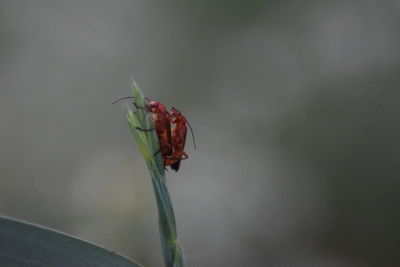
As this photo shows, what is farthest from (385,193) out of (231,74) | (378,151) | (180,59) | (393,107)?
(180,59)

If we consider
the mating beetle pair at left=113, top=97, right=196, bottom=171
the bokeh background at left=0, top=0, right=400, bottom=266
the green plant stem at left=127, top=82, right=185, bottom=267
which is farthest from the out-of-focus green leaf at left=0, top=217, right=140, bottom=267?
the bokeh background at left=0, top=0, right=400, bottom=266

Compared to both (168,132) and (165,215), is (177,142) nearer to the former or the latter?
Result: (168,132)

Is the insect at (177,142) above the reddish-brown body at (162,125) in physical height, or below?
below

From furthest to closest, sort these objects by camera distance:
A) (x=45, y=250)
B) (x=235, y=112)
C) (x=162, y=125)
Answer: (x=235, y=112) < (x=162, y=125) < (x=45, y=250)

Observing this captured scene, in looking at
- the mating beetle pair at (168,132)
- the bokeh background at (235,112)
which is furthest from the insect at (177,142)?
the bokeh background at (235,112)

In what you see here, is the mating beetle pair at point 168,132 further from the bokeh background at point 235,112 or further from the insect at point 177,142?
the bokeh background at point 235,112

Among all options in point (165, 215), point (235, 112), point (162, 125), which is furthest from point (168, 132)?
point (235, 112)

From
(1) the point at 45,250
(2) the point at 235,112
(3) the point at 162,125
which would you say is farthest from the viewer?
(2) the point at 235,112
